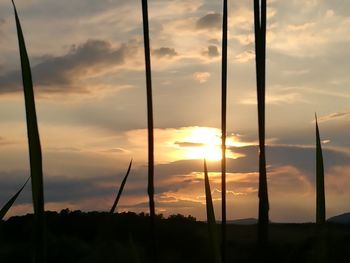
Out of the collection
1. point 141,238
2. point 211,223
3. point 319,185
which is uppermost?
point 319,185

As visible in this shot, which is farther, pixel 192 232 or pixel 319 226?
pixel 192 232

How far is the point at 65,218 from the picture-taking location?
2161cm

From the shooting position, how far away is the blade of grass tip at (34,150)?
1.80 m

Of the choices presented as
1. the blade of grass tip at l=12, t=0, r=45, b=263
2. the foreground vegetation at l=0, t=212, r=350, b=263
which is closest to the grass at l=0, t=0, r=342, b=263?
the blade of grass tip at l=12, t=0, r=45, b=263

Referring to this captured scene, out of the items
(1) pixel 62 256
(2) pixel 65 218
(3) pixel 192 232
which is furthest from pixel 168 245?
(1) pixel 62 256

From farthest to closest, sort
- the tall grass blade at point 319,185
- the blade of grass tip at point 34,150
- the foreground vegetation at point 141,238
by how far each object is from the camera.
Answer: the foreground vegetation at point 141,238
the tall grass blade at point 319,185
the blade of grass tip at point 34,150

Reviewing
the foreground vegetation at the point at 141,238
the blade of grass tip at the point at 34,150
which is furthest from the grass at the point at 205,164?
the foreground vegetation at the point at 141,238

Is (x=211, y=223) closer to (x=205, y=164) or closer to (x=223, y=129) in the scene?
(x=205, y=164)

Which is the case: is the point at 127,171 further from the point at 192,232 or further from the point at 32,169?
the point at 192,232

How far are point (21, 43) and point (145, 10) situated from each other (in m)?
0.50

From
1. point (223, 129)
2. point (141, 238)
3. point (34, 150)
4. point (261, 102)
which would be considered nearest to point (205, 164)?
point (223, 129)

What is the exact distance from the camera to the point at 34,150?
1.80m

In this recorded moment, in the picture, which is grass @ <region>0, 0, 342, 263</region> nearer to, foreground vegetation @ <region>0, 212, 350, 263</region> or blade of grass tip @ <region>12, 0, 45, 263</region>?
blade of grass tip @ <region>12, 0, 45, 263</region>

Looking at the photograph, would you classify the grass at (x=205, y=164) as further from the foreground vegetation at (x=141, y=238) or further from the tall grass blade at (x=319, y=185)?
the foreground vegetation at (x=141, y=238)
